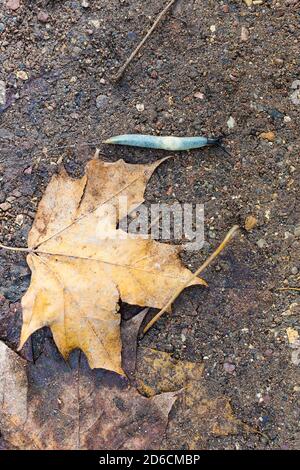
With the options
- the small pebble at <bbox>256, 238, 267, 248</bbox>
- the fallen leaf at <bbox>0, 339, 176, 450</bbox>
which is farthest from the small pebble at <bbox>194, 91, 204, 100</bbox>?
the fallen leaf at <bbox>0, 339, 176, 450</bbox>

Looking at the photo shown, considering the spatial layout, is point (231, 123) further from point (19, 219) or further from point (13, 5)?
point (13, 5)

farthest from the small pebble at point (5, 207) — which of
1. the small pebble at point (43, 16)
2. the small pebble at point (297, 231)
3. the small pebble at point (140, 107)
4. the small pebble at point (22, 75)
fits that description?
the small pebble at point (297, 231)

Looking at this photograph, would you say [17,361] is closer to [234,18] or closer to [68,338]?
[68,338]

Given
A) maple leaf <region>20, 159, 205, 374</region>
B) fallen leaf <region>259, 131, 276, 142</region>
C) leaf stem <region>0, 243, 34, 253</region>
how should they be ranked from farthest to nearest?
fallen leaf <region>259, 131, 276, 142</region>
leaf stem <region>0, 243, 34, 253</region>
maple leaf <region>20, 159, 205, 374</region>

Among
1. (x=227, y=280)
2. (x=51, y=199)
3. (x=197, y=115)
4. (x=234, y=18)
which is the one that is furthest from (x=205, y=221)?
(x=234, y=18)

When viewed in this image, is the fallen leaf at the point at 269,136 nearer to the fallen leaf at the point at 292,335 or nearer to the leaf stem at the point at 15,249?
the fallen leaf at the point at 292,335


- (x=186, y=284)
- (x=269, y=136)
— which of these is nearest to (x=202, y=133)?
(x=269, y=136)

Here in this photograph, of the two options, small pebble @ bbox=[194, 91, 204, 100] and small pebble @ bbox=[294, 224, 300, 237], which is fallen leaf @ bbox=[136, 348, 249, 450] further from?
small pebble @ bbox=[194, 91, 204, 100]
